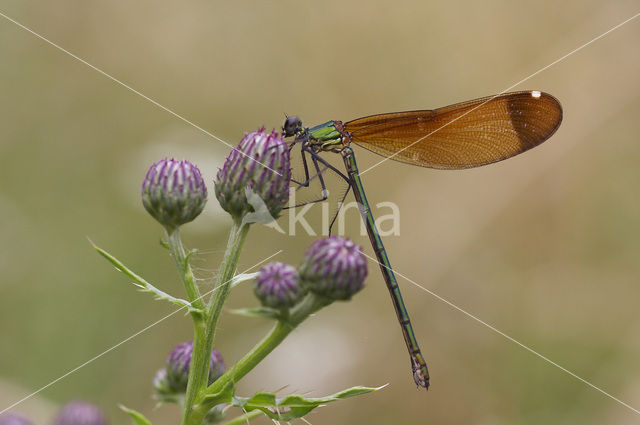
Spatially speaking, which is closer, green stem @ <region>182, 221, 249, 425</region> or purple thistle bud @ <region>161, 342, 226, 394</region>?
green stem @ <region>182, 221, 249, 425</region>

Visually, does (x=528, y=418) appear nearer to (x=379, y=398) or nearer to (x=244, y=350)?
(x=379, y=398)

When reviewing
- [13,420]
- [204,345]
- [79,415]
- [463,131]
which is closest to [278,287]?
[204,345]

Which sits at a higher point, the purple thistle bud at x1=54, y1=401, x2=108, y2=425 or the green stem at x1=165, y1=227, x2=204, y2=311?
the green stem at x1=165, y1=227, x2=204, y2=311

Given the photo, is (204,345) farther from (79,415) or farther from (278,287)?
(79,415)

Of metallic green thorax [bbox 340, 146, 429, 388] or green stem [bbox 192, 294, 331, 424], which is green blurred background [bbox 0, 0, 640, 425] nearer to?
metallic green thorax [bbox 340, 146, 429, 388]

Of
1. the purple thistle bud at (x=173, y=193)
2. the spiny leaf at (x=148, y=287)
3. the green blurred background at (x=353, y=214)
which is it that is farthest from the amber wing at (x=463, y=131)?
the spiny leaf at (x=148, y=287)

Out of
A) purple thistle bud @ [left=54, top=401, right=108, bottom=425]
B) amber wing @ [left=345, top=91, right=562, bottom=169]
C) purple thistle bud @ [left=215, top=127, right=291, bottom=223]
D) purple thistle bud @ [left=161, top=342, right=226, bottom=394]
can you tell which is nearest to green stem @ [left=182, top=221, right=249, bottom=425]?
purple thistle bud @ [left=54, top=401, right=108, bottom=425]

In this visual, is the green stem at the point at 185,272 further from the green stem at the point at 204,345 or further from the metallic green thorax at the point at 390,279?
the metallic green thorax at the point at 390,279
